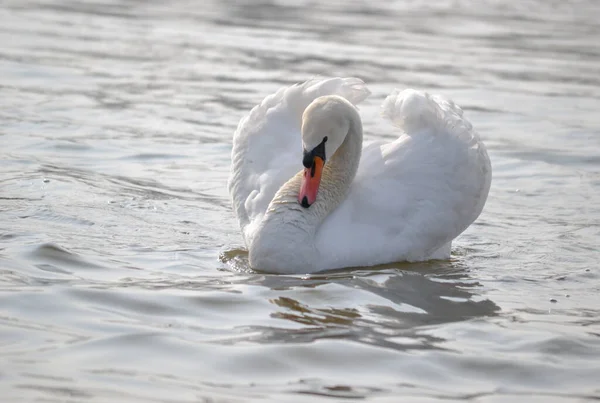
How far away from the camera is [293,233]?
7.11 meters

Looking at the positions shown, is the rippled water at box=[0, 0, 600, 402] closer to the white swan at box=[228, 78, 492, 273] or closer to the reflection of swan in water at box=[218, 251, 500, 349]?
the reflection of swan in water at box=[218, 251, 500, 349]

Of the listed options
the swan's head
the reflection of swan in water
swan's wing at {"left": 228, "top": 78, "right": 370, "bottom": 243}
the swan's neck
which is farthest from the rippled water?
the swan's head

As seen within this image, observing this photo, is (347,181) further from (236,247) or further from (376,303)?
(376,303)

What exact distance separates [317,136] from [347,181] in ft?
1.74

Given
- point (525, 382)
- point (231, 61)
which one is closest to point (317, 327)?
point (525, 382)

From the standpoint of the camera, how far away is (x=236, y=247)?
7.86 meters

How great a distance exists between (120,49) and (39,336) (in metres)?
11.3

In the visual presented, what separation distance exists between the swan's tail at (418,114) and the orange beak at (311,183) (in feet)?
2.86

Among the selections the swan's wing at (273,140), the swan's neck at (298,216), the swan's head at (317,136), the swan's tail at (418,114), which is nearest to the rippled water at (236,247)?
the swan's neck at (298,216)

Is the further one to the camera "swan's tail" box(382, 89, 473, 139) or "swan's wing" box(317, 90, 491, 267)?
"swan's tail" box(382, 89, 473, 139)

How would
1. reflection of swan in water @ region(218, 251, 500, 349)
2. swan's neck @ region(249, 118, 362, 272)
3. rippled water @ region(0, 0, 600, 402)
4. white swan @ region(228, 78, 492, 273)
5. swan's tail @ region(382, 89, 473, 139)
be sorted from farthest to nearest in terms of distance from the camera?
swan's tail @ region(382, 89, 473, 139)
white swan @ region(228, 78, 492, 273)
swan's neck @ region(249, 118, 362, 272)
reflection of swan in water @ region(218, 251, 500, 349)
rippled water @ region(0, 0, 600, 402)

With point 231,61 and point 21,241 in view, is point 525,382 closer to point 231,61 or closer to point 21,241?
point 21,241

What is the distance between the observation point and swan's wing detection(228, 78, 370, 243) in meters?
7.81

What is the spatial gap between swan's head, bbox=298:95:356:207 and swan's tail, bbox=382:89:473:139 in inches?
22.9
